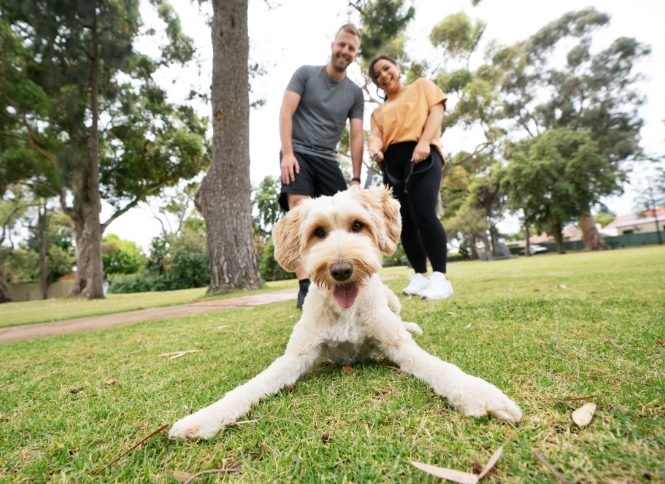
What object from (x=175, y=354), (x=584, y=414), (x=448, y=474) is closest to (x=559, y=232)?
(x=175, y=354)

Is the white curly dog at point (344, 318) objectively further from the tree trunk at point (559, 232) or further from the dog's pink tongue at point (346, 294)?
the tree trunk at point (559, 232)

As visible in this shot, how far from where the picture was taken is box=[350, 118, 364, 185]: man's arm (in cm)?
450

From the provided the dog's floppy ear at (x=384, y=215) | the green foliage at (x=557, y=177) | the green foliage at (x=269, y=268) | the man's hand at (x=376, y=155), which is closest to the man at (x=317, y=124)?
the man's hand at (x=376, y=155)

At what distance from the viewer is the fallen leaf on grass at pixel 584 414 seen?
116 centimetres

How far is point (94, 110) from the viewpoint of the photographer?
13609 mm

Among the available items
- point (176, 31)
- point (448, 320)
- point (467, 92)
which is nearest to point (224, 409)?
point (448, 320)

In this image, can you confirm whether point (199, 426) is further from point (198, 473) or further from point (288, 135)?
point (288, 135)

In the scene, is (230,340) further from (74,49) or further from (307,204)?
(74,49)

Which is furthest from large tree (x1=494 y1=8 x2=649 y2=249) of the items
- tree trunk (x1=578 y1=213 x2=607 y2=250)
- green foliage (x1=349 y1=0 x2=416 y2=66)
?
green foliage (x1=349 y1=0 x2=416 y2=66)

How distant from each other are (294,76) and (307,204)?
235 cm

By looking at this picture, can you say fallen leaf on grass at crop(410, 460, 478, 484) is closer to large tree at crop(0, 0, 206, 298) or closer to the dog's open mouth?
the dog's open mouth

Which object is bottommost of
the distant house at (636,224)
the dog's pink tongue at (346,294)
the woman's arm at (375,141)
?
the dog's pink tongue at (346,294)

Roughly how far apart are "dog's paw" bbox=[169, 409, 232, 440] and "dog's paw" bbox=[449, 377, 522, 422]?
0.89 metres

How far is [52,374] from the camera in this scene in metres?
2.53
